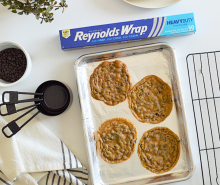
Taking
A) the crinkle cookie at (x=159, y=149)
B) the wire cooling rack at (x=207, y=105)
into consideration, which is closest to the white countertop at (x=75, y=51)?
the wire cooling rack at (x=207, y=105)

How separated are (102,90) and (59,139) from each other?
0.35 meters

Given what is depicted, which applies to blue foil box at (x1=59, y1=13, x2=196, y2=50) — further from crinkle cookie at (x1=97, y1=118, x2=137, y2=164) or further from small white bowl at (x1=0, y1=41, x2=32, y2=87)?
crinkle cookie at (x1=97, y1=118, x2=137, y2=164)

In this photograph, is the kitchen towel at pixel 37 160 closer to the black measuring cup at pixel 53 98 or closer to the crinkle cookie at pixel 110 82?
the black measuring cup at pixel 53 98

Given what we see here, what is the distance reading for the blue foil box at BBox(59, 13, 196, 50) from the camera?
1138mm

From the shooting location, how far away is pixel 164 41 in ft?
3.93

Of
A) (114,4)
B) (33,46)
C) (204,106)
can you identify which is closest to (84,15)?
(114,4)

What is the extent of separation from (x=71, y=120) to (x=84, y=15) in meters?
0.58

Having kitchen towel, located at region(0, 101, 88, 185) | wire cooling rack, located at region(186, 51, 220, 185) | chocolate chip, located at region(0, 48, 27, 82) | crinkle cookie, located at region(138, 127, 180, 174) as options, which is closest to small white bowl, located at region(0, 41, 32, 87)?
chocolate chip, located at region(0, 48, 27, 82)

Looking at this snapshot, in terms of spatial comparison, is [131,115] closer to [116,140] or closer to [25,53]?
[116,140]

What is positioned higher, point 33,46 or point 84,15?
point 84,15

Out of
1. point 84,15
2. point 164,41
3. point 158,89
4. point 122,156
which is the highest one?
point 84,15

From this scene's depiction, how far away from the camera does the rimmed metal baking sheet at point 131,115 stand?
114 cm

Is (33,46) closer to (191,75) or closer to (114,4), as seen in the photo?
(114,4)

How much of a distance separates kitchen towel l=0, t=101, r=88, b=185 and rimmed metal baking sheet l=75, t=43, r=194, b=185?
12 cm
